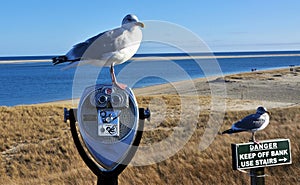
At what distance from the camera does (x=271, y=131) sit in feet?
30.3

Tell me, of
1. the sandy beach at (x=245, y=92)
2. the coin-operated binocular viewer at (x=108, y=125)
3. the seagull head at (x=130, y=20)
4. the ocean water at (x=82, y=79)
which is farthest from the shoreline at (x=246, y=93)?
the coin-operated binocular viewer at (x=108, y=125)

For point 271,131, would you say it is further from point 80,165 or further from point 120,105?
point 120,105

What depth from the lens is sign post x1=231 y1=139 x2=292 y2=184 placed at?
3904 mm

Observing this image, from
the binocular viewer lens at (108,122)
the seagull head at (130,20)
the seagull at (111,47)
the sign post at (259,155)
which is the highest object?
the seagull head at (130,20)

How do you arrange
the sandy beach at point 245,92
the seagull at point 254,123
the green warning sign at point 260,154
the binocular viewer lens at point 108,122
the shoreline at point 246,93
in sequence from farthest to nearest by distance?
the shoreline at point 246,93 → the sandy beach at point 245,92 → the seagull at point 254,123 → the green warning sign at point 260,154 → the binocular viewer lens at point 108,122

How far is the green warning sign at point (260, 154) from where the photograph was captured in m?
3.90

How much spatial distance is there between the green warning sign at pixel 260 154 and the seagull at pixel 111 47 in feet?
4.09

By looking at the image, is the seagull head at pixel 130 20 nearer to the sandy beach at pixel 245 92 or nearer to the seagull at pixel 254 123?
the seagull at pixel 254 123

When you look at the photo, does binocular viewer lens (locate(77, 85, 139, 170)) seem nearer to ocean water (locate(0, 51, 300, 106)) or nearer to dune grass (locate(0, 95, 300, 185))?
ocean water (locate(0, 51, 300, 106))

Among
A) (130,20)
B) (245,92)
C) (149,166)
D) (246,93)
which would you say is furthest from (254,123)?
(245,92)

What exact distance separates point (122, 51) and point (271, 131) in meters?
6.04

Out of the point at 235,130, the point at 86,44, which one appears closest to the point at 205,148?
the point at 235,130

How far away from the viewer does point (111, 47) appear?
157 inches

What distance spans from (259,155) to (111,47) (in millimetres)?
1618
